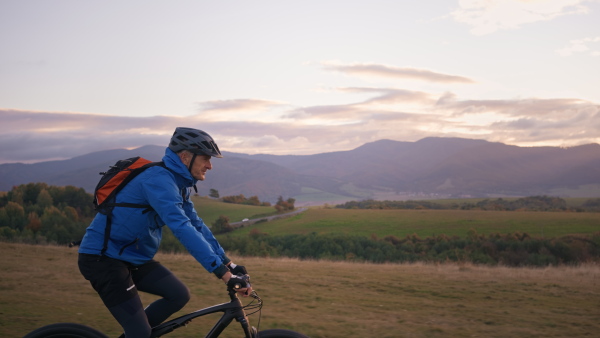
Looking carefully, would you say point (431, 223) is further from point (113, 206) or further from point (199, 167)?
point (113, 206)

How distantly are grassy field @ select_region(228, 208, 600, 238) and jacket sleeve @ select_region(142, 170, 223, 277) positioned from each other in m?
58.3

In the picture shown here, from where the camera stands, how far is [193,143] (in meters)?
3.61

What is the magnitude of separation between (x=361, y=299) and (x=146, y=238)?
8.16 meters

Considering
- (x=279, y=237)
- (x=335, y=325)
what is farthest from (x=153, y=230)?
(x=279, y=237)

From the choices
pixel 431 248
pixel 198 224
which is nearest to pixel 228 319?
pixel 198 224

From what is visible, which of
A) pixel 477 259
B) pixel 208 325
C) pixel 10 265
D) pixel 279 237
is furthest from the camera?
pixel 279 237

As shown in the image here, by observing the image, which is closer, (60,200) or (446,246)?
(446,246)

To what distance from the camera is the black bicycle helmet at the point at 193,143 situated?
142 inches

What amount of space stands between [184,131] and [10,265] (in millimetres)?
12064

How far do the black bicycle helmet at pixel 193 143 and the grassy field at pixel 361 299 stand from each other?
13.4 ft

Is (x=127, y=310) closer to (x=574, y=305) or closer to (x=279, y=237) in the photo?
(x=574, y=305)

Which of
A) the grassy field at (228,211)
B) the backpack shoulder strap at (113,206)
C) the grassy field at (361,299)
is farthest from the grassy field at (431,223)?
the backpack shoulder strap at (113,206)

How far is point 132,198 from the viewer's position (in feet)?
11.3

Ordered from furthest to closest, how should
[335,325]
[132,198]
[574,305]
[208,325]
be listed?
[574,305]
[335,325]
[208,325]
[132,198]
